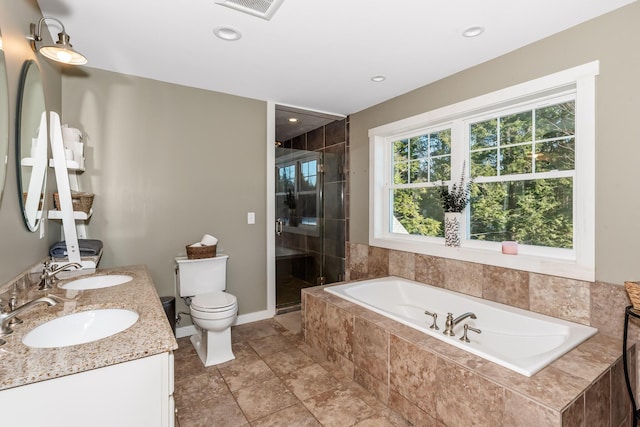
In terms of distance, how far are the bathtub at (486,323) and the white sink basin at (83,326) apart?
5.12ft

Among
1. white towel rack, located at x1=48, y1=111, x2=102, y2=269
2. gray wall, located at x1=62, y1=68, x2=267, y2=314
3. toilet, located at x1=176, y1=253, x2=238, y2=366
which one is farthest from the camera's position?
gray wall, located at x1=62, y1=68, x2=267, y2=314

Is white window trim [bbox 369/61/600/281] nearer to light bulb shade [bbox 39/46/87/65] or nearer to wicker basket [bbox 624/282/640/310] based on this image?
wicker basket [bbox 624/282/640/310]

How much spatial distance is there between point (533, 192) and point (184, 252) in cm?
297

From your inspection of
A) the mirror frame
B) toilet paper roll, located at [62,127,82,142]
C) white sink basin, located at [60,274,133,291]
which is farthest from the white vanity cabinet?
toilet paper roll, located at [62,127,82,142]

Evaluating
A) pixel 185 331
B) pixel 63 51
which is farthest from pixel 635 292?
pixel 185 331

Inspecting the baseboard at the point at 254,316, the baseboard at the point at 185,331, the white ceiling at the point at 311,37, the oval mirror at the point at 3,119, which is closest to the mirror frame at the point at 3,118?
the oval mirror at the point at 3,119

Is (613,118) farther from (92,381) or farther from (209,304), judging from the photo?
(209,304)

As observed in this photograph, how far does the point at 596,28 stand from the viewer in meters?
1.92

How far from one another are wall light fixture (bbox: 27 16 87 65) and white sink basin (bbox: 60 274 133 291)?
1251 millimetres

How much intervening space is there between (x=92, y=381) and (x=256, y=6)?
1882 mm

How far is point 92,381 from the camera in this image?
93 cm

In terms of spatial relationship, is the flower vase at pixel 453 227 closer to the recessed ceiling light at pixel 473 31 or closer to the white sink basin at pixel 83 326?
the recessed ceiling light at pixel 473 31

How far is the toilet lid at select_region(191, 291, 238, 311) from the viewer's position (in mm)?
2484

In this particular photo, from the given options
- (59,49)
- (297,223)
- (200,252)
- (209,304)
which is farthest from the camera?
(297,223)
